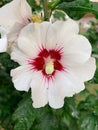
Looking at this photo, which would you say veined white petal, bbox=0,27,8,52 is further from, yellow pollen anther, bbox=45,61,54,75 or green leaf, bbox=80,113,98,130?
green leaf, bbox=80,113,98,130

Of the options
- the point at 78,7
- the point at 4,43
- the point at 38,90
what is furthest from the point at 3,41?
the point at 78,7

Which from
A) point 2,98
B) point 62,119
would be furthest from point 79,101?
point 2,98

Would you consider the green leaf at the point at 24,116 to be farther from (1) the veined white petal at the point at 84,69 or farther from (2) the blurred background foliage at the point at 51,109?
(1) the veined white petal at the point at 84,69

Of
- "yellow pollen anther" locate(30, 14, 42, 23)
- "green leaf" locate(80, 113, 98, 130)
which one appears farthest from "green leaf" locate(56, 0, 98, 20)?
"green leaf" locate(80, 113, 98, 130)

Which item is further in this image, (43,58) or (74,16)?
(74,16)

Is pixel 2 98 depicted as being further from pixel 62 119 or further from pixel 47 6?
pixel 47 6

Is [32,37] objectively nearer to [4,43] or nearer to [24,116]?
[4,43]
